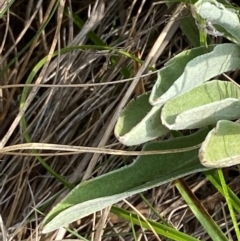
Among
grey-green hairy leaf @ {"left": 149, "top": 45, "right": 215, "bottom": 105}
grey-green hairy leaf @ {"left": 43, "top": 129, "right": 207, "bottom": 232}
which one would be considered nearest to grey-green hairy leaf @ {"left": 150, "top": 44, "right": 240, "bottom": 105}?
grey-green hairy leaf @ {"left": 149, "top": 45, "right": 215, "bottom": 105}

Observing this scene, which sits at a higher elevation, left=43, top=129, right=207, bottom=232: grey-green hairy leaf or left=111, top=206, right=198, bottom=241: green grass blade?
left=43, top=129, right=207, bottom=232: grey-green hairy leaf

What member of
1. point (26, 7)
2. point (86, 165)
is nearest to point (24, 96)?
point (86, 165)

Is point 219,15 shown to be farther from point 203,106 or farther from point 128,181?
point 128,181

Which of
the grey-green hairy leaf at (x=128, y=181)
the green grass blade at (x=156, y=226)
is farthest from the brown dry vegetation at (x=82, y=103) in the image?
the grey-green hairy leaf at (x=128, y=181)

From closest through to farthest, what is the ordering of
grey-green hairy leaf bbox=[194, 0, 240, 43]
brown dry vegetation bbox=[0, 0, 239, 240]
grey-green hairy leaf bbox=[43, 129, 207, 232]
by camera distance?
grey-green hairy leaf bbox=[194, 0, 240, 43] → grey-green hairy leaf bbox=[43, 129, 207, 232] → brown dry vegetation bbox=[0, 0, 239, 240]

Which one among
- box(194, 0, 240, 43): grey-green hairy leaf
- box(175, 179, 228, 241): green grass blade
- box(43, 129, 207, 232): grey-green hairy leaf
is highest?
box(194, 0, 240, 43): grey-green hairy leaf

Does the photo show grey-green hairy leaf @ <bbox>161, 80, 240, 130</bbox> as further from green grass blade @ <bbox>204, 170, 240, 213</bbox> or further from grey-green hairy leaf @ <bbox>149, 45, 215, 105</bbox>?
green grass blade @ <bbox>204, 170, 240, 213</bbox>
